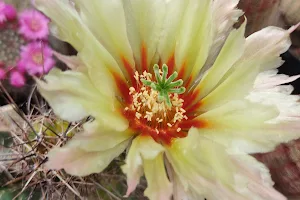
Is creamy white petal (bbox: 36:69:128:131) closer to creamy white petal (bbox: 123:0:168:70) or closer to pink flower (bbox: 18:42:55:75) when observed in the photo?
creamy white petal (bbox: 123:0:168:70)

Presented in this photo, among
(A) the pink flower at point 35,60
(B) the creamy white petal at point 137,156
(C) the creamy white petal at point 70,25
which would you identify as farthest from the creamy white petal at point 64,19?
(A) the pink flower at point 35,60

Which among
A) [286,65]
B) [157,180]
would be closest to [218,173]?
[157,180]

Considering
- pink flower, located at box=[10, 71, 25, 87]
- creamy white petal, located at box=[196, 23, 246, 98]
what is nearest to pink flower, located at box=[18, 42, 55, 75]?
pink flower, located at box=[10, 71, 25, 87]

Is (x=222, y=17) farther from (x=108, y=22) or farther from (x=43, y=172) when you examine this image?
(x=43, y=172)

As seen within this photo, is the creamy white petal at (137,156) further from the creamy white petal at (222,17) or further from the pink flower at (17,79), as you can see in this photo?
the pink flower at (17,79)

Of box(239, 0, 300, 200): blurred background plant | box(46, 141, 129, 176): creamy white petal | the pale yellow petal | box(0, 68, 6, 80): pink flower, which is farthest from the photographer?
box(0, 68, 6, 80): pink flower

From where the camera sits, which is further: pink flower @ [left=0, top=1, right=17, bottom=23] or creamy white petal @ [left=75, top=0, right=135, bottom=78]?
pink flower @ [left=0, top=1, right=17, bottom=23]

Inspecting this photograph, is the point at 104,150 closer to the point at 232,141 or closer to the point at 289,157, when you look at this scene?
the point at 232,141

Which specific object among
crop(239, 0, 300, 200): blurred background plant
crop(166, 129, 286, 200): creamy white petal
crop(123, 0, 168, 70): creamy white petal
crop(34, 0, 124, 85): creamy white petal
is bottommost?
crop(239, 0, 300, 200): blurred background plant
